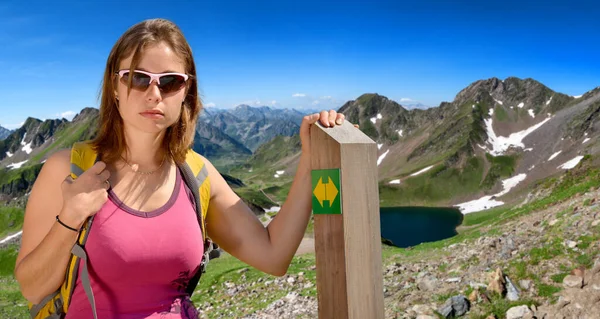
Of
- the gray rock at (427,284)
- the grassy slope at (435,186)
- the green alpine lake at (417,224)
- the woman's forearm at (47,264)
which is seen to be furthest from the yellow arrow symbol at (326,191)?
the grassy slope at (435,186)

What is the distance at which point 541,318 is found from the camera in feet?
31.4

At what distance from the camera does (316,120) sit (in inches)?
151

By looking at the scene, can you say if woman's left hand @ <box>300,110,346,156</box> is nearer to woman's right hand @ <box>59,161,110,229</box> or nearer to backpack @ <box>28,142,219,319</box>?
backpack @ <box>28,142,219,319</box>

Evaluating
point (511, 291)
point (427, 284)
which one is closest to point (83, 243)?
point (511, 291)

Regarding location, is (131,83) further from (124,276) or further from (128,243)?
(124,276)

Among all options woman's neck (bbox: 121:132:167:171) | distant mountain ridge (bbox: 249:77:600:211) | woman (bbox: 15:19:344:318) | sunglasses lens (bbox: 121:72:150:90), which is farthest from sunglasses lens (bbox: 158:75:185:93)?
distant mountain ridge (bbox: 249:77:600:211)

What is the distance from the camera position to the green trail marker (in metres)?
3.57

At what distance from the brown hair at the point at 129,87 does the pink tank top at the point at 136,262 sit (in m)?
0.54

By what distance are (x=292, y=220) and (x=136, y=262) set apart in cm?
150

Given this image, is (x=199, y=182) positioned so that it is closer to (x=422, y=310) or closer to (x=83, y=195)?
(x=83, y=195)

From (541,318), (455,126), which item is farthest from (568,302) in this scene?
(455,126)

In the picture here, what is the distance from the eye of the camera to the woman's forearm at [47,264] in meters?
3.18

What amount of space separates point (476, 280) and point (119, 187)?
11.2 meters

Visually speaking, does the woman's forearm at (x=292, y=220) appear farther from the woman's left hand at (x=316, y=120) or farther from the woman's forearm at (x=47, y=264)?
the woman's forearm at (x=47, y=264)
